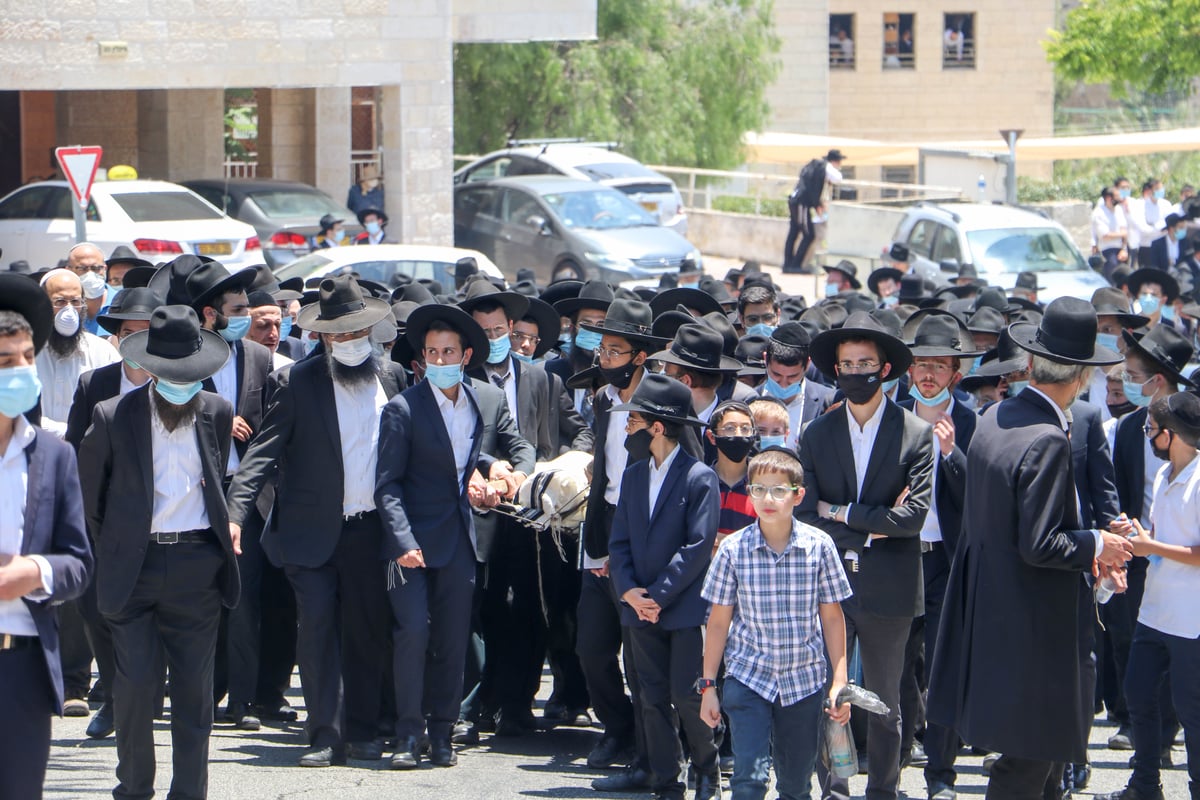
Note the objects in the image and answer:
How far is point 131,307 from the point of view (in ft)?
30.3

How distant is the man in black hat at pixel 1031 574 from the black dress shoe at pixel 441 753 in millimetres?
2571

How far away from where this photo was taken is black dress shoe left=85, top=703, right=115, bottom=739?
8.48 meters

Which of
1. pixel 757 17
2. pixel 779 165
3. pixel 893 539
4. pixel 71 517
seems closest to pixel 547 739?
pixel 893 539

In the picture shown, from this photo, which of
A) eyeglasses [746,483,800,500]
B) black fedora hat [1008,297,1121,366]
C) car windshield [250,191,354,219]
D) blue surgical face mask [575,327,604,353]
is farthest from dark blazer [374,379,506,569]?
car windshield [250,191,354,219]

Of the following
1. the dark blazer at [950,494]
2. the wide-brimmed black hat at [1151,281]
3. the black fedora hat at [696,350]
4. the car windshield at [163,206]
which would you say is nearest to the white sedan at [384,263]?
the car windshield at [163,206]

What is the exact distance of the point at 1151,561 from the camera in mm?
7559

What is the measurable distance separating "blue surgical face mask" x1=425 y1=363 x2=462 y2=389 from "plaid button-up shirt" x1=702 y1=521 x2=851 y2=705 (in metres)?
2.04

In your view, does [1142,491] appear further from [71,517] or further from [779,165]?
[779,165]

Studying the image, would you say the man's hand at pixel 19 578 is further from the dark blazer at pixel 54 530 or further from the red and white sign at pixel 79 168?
the red and white sign at pixel 79 168

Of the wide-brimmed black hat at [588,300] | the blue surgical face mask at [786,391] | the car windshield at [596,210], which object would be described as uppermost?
the car windshield at [596,210]

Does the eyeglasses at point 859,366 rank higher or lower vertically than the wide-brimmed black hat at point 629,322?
lower

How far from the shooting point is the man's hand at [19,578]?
534cm

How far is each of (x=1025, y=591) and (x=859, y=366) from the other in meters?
1.42

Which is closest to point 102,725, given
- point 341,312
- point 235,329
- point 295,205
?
point 235,329
